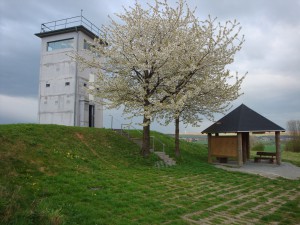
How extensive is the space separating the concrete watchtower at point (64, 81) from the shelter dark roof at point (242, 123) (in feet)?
38.3

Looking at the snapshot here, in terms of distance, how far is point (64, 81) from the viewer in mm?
27266

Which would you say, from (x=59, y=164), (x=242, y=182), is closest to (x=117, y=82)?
(x=59, y=164)

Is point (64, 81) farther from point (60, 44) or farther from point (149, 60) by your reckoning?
point (149, 60)

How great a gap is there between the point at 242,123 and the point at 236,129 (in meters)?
0.97

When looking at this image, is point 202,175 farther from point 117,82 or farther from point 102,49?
point 102,49

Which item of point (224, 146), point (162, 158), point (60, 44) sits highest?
point (60, 44)

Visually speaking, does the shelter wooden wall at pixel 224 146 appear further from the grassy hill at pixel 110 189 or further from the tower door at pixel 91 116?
the tower door at pixel 91 116

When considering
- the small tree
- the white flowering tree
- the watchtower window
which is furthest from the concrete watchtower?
Answer: the small tree

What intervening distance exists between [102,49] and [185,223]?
553 inches

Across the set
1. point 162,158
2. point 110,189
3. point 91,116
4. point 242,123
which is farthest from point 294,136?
point 110,189

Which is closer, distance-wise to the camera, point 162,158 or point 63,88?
point 162,158

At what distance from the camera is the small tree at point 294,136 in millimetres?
35125

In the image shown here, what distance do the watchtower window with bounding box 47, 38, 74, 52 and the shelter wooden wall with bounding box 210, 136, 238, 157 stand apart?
16.8 m

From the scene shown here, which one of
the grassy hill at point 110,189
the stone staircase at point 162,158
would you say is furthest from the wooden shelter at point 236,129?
the stone staircase at point 162,158
